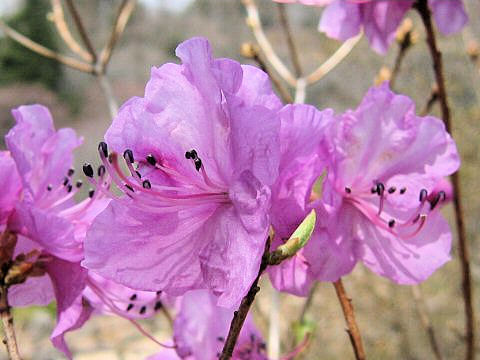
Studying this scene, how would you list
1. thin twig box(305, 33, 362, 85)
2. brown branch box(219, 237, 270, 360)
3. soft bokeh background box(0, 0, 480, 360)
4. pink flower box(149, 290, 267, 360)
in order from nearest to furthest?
brown branch box(219, 237, 270, 360) → pink flower box(149, 290, 267, 360) → thin twig box(305, 33, 362, 85) → soft bokeh background box(0, 0, 480, 360)

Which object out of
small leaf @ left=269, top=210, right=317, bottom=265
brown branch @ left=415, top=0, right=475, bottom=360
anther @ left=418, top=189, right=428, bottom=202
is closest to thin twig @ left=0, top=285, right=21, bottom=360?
small leaf @ left=269, top=210, right=317, bottom=265

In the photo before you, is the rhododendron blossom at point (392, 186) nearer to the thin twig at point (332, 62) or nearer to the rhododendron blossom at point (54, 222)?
the rhododendron blossom at point (54, 222)

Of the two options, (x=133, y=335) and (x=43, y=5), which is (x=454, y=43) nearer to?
(x=133, y=335)

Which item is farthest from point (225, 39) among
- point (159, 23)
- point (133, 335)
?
point (133, 335)

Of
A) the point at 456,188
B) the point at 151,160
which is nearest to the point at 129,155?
the point at 151,160

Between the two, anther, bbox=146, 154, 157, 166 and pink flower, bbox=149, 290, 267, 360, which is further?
pink flower, bbox=149, 290, 267, 360

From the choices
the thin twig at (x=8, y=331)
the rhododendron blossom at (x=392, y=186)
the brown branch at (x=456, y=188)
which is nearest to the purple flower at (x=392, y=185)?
the rhododendron blossom at (x=392, y=186)

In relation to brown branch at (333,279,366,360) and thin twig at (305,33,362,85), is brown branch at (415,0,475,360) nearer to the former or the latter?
brown branch at (333,279,366,360)

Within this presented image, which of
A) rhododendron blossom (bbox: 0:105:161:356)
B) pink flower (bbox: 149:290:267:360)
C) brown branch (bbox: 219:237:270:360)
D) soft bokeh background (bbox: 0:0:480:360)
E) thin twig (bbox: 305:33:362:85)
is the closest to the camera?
brown branch (bbox: 219:237:270:360)
